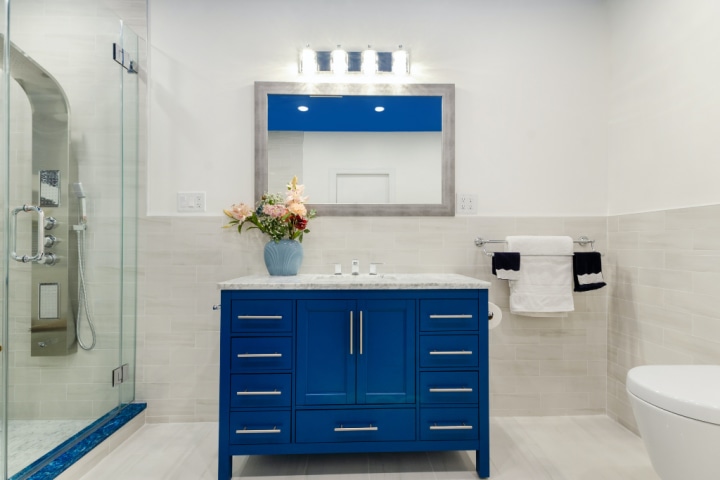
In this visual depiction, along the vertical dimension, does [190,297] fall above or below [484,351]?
above

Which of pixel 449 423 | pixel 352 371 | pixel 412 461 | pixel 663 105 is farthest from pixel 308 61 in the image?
pixel 412 461

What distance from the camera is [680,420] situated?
3.74 feet

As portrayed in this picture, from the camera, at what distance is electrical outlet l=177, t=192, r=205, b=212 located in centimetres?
231

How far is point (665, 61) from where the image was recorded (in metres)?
1.97

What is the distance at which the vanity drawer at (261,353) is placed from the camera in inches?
68.7

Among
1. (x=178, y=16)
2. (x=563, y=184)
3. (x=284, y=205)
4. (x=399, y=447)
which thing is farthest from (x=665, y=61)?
(x=178, y=16)

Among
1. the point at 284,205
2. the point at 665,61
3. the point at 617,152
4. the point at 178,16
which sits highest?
the point at 178,16

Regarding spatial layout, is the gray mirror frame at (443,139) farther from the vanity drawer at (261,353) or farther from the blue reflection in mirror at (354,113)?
the vanity drawer at (261,353)

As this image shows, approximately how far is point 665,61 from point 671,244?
84cm

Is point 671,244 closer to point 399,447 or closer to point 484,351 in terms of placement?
point 484,351

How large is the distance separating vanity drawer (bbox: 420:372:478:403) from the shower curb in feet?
4.67

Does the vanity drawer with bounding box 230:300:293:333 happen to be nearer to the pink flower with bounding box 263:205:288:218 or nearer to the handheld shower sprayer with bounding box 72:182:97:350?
the pink flower with bounding box 263:205:288:218

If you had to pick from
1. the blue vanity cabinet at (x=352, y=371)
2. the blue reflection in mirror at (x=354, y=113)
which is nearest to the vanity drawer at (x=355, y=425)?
the blue vanity cabinet at (x=352, y=371)

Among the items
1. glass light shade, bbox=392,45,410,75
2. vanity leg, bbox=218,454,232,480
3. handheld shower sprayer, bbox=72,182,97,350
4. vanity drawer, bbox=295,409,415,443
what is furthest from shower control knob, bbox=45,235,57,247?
glass light shade, bbox=392,45,410,75
